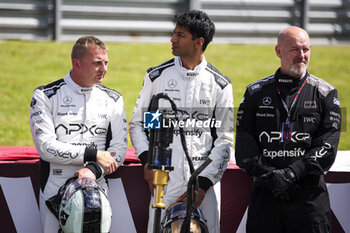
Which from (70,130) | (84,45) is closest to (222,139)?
(70,130)

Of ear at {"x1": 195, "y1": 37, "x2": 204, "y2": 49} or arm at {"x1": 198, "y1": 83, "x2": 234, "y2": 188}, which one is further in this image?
ear at {"x1": 195, "y1": 37, "x2": 204, "y2": 49}

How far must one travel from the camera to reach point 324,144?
3844mm

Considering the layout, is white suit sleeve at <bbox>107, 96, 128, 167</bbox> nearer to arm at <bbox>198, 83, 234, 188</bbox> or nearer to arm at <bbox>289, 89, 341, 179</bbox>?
arm at <bbox>198, 83, 234, 188</bbox>

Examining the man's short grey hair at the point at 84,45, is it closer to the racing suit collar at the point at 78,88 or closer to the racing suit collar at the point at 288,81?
the racing suit collar at the point at 78,88

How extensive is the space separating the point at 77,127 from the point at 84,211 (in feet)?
2.36

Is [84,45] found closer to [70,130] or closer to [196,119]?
[70,130]

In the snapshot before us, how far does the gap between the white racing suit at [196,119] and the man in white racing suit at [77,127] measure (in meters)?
0.18

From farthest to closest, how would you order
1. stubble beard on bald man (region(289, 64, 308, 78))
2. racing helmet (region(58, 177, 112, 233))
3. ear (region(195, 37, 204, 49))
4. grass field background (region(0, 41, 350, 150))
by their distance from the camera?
A: 1. grass field background (region(0, 41, 350, 150))
2. ear (region(195, 37, 204, 49))
3. stubble beard on bald man (region(289, 64, 308, 78))
4. racing helmet (region(58, 177, 112, 233))

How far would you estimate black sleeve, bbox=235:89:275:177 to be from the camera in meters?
3.88

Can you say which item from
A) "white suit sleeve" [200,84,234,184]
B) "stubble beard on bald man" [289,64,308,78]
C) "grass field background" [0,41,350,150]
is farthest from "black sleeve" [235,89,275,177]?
"grass field background" [0,41,350,150]

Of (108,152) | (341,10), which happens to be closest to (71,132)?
(108,152)

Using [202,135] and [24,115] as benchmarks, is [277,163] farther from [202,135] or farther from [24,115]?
[24,115]

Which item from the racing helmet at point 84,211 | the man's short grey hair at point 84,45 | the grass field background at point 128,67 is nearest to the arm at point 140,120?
the man's short grey hair at point 84,45

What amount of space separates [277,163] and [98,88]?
141 cm
